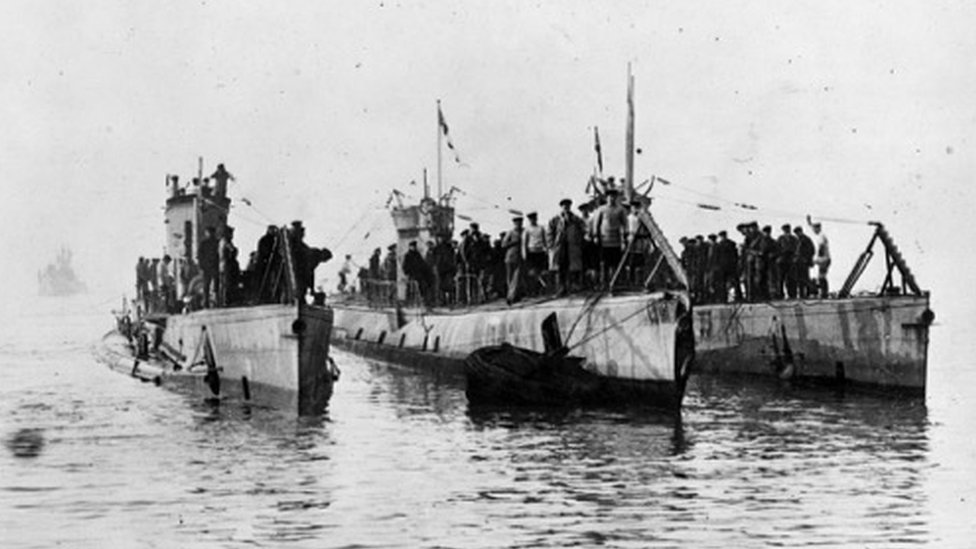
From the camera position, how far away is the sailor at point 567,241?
2855 cm

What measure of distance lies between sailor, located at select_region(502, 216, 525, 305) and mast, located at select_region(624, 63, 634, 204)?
3246mm

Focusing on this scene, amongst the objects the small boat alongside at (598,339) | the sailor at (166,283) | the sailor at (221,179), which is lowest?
the small boat alongside at (598,339)

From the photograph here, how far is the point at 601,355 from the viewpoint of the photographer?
88.9ft

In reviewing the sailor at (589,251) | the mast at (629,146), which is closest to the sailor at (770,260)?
the mast at (629,146)

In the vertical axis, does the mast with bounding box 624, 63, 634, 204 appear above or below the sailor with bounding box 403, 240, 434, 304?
above

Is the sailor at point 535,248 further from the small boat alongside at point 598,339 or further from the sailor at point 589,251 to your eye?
the sailor at point 589,251

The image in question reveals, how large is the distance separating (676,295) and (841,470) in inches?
269

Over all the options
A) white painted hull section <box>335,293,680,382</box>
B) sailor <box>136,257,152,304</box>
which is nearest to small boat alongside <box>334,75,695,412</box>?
white painted hull section <box>335,293,680,382</box>

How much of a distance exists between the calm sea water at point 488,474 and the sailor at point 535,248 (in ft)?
12.4

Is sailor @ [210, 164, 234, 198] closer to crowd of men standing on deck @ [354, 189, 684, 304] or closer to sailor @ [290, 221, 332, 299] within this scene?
crowd of men standing on deck @ [354, 189, 684, 304]

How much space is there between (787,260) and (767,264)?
67 cm

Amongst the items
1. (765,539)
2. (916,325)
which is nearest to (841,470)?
(765,539)

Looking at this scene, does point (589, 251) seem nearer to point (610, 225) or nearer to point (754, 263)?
point (610, 225)

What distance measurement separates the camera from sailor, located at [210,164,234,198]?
37.6 meters
